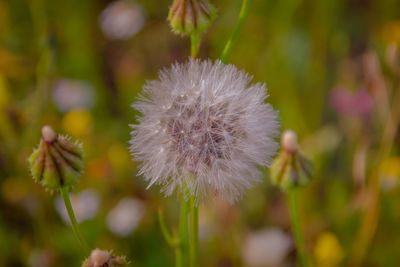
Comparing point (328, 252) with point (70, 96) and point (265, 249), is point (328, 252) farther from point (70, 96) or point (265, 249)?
point (70, 96)

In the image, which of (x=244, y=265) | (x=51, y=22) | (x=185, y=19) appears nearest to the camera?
(x=185, y=19)

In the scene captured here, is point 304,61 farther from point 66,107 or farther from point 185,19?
point 185,19

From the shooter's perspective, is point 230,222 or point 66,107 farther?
point 66,107

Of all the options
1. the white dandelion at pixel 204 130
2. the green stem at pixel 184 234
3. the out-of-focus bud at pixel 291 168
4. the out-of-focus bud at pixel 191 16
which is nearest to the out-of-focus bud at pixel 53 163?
the white dandelion at pixel 204 130

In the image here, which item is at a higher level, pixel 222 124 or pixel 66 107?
pixel 222 124

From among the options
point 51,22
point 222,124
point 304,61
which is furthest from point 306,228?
point 51,22

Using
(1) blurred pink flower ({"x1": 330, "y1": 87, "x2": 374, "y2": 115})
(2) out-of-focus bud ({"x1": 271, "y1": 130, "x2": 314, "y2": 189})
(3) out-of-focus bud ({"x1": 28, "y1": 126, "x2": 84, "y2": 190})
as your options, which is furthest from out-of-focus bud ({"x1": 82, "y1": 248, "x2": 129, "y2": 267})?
(1) blurred pink flower ({"x1": 330, "y1": 87, "x2": 374, "y2": 115})

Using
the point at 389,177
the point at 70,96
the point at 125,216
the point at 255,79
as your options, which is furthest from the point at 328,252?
the point at 70,96
